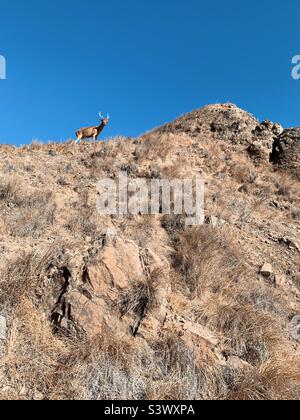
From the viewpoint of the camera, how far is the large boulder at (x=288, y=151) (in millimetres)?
14592

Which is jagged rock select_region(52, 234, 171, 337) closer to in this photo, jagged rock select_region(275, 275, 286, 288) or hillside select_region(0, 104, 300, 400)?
hillside select_region(0, 104, 300, 400)

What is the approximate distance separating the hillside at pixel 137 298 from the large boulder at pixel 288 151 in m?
4.99

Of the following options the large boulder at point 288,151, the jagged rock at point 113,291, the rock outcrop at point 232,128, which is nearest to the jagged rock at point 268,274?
the jagged rock at point 113,291

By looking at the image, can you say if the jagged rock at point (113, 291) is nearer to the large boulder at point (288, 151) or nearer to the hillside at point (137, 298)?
the hillside at point (137, 298)

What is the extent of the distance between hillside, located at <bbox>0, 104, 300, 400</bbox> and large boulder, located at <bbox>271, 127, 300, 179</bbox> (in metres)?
4.99

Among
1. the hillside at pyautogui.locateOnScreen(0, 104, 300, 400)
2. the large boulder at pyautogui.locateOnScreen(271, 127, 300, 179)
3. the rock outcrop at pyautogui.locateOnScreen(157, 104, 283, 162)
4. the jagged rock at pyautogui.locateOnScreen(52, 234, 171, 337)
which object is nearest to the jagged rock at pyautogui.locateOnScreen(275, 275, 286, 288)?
the hillside at pyautogui.locateOnScreen(0, 104, 300, 400)

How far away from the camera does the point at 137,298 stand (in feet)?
15.9

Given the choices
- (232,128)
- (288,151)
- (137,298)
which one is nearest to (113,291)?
(137,298)

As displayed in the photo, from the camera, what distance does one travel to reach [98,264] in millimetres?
5109

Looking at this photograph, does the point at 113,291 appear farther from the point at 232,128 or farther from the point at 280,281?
the point at 232,128

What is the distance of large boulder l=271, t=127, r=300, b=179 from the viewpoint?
47.9 feet
